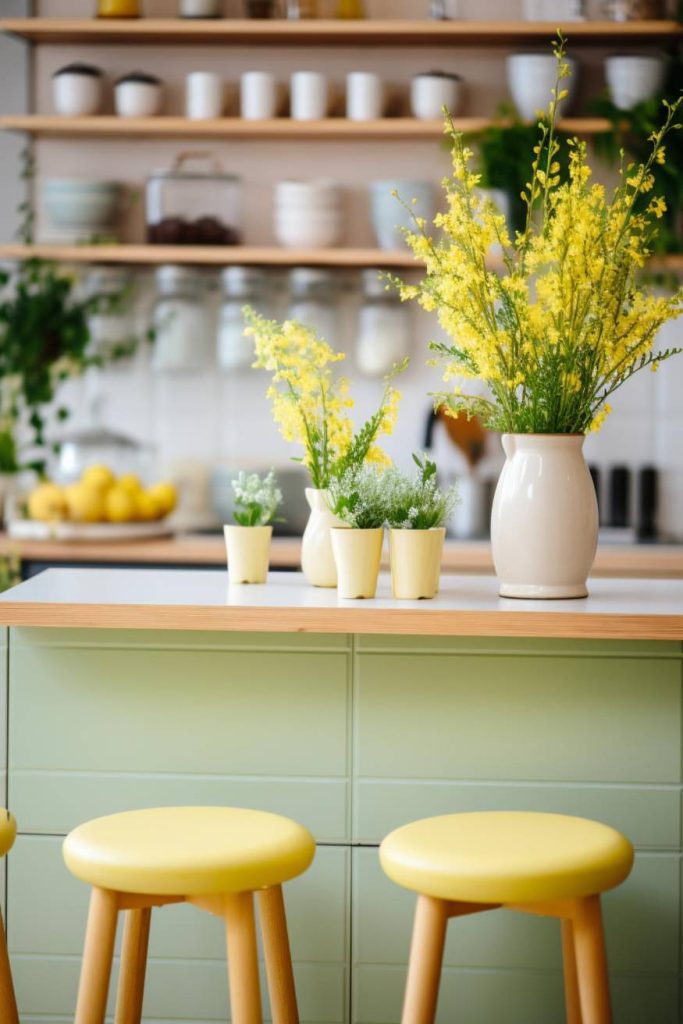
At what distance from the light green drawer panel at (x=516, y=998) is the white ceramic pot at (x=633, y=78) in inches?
101

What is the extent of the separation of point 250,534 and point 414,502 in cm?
31

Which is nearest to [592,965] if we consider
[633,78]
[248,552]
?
[248,552]

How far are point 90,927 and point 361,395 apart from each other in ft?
8.82

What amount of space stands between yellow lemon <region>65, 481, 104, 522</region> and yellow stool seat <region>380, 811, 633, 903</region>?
220cm

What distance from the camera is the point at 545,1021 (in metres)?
1.99

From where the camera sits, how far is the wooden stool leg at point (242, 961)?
5.09 feet

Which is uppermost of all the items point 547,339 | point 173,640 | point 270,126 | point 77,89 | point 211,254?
point 77,89

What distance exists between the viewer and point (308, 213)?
3766 millimetres

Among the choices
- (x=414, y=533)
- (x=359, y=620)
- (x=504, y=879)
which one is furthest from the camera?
(x=414, y=533)

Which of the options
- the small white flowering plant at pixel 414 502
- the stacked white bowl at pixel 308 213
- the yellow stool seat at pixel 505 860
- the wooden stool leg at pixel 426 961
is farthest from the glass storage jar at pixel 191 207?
Result: the wooden stool leg at pixel 426 961

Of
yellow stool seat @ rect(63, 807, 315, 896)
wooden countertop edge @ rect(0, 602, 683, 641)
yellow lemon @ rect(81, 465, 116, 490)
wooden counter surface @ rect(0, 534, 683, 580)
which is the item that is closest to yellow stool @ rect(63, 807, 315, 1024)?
yellow stool seat @ rect(63, 807, 315, 896)

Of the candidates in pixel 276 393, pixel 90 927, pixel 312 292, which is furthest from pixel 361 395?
pixel 90 927

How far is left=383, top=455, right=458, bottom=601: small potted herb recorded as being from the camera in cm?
195

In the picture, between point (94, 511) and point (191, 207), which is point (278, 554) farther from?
point (191, 207)
